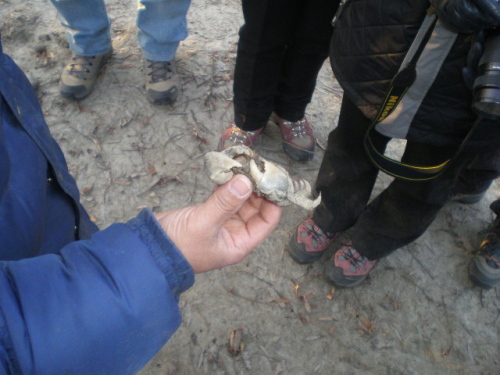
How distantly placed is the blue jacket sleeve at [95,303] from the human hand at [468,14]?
3.80ft

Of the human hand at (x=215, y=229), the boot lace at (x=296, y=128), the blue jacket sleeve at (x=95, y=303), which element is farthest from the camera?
the boot lace at (x=296, y=128)

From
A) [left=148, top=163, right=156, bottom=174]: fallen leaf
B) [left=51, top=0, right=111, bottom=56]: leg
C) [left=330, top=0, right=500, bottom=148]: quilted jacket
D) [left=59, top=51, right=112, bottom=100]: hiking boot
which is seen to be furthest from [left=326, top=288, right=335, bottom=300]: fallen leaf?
[left=51, top=0, right=111, bottom=56]: leg

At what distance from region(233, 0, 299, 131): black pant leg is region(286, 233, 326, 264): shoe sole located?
0.99 m

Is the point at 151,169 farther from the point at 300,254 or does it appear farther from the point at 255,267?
the point at 300,254

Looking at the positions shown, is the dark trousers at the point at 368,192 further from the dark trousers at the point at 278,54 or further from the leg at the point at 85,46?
the leg at the point at 85,46

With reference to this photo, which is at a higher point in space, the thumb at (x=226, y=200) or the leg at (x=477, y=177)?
Answer: the thumb at (x=226, y=200)

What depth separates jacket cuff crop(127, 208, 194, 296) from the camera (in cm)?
95

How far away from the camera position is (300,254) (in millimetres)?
2373

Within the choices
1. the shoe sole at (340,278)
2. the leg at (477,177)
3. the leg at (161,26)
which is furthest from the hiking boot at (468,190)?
the leg at (161,26)

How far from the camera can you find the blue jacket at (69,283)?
749 mm

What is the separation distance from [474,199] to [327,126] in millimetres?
1414

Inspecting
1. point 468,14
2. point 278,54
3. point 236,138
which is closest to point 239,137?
point 236,138

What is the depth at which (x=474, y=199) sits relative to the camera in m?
2.79

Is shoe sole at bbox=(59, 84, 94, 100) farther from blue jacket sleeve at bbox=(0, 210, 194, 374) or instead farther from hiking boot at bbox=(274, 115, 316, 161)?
blue jacket sleeve at bbox=(0, 210, 194, 374)
